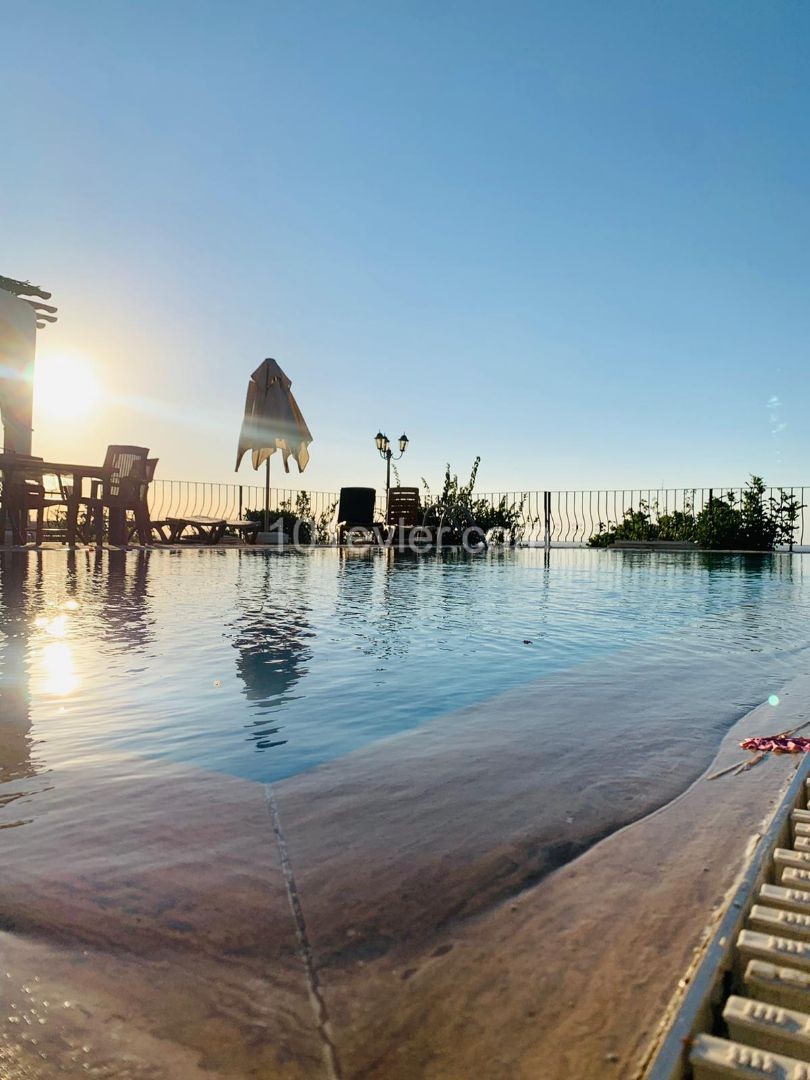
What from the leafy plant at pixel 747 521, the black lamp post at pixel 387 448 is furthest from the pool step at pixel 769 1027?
the leafy plant at pixel 747 521

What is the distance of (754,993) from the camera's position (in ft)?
2.62

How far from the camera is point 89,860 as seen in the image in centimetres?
121

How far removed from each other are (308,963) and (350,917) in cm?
13

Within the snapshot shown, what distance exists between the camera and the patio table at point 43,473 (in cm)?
909

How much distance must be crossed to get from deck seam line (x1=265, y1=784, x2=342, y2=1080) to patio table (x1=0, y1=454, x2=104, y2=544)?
30.5 ft

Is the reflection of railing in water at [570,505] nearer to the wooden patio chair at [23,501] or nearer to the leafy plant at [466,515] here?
the leafy plant at [466,515]

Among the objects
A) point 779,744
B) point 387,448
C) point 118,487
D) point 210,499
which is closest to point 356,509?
point 387,448

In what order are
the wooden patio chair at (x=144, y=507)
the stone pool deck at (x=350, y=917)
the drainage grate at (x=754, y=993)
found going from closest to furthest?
Result: 1. the drainage grate at (x=754, y=993)
2. the stone pool deck at (x=350, y=917)
3. the wooden patio chair at (x=144, y=507)

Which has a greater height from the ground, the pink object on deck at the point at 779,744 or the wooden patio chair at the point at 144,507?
the wooden patio chair at the point at 144,507

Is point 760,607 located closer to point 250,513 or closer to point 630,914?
point 630,914

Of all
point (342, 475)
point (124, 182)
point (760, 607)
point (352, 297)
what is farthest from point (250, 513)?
point (760, 607)

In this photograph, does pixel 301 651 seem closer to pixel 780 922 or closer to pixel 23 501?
pixel 780 922

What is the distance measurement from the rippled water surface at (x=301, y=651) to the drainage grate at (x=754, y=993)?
110 centimetres

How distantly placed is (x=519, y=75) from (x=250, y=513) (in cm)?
1335
